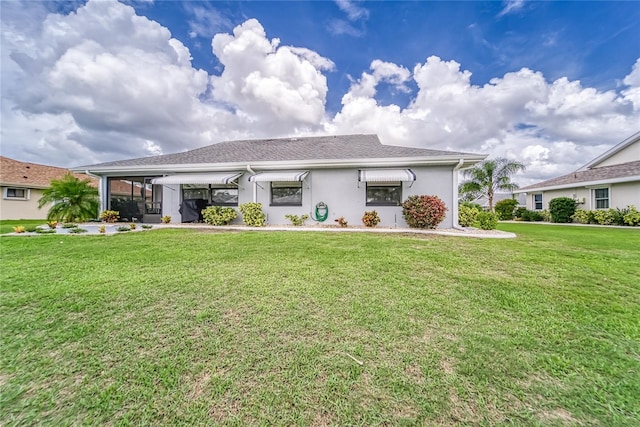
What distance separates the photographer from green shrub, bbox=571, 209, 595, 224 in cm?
1962

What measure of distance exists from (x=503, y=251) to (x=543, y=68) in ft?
60.8

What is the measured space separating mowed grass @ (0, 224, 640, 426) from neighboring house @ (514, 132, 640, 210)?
21347 mm

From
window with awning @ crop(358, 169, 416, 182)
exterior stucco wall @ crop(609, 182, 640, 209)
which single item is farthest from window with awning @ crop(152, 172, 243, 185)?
exterior stucco wall @ crop(609, 182, 640, 209)

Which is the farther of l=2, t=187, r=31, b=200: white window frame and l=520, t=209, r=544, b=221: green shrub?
l=520, t=209, r=544, b=221: green shrub

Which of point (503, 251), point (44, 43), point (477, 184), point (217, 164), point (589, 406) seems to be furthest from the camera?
point (477, 184)

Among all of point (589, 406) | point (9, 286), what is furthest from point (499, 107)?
point (9, 286)

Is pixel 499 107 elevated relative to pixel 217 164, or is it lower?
elevated

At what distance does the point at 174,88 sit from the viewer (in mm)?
17797

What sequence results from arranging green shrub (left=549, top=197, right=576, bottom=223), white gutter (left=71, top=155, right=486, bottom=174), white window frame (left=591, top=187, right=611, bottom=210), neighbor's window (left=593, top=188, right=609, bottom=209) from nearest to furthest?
1. white gutter (left=71, top=155, right=486, bottom=174)
2. white window frame (left=591, top=187, right=611, bottom=210)
3. neighbor's window (left=593, top=188, right=609, bottom=209)
4. green shrub (left=549, top=197, right=576, bottom=223)

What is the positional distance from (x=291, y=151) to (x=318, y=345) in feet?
48.6

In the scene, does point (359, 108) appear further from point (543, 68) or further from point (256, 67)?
point (543, 68)

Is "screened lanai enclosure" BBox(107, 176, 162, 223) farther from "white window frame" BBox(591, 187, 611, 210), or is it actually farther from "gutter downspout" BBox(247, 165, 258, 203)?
"white window frame" BBox(591, 187, 611, 210)

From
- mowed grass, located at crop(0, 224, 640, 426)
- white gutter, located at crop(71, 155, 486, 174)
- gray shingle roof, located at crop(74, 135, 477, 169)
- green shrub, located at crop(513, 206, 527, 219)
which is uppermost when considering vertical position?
gray shingle roof, located at crop(74, 135, 477, 169)

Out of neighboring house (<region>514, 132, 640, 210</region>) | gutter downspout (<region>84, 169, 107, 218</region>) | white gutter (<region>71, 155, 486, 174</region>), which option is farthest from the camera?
neighboring house (<region>514, 132, 640, 210</region>)
